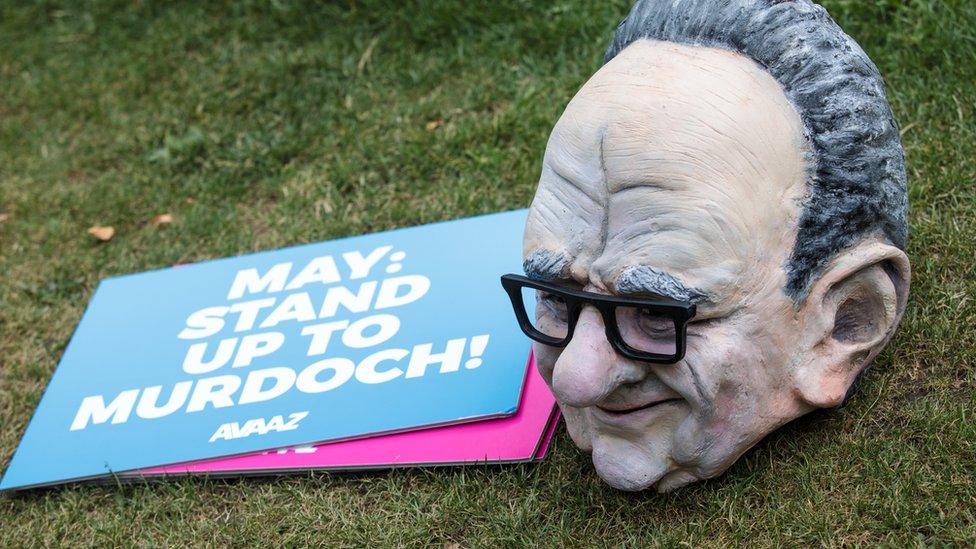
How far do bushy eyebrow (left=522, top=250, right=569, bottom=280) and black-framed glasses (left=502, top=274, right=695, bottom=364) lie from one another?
0.02 meters

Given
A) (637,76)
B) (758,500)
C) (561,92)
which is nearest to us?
(637,76)

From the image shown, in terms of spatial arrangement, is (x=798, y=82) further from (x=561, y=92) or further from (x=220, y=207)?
(x=220, y=207)

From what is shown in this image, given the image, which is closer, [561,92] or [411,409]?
[411,409]

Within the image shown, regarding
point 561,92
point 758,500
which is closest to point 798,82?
point 758,500

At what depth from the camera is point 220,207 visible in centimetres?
500

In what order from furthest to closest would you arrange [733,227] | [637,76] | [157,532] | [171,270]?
1. [171,270]
2. [157,532]
3. [637,76]
4. [733,227]

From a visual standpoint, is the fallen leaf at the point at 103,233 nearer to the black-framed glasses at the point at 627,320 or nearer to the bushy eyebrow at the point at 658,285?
the black-framed glasses at the point at 627,320

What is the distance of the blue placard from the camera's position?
11.7ft

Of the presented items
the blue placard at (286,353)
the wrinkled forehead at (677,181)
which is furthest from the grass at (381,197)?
the wrinkled forehead at (677,181)

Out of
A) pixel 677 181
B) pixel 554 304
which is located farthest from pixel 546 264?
pixel 677 181

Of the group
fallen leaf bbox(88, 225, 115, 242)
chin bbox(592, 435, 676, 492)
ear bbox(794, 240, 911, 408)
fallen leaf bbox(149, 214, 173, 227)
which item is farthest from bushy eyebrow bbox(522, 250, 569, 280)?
fallen leaf bbox(88, 225, 115, 242)

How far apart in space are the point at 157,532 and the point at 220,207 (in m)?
1.93

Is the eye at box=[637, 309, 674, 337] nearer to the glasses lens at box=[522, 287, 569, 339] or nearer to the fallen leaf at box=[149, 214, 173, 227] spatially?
the glasses lens at box=[522, 287, 569, 339]

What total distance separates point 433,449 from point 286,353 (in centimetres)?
76
